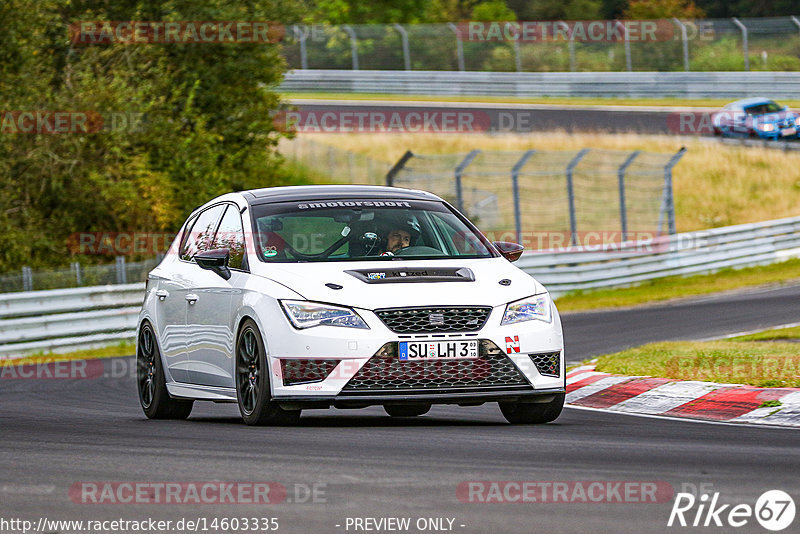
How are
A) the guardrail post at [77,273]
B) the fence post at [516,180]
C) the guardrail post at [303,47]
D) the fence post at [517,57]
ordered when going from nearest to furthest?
the guardrail post at [77,273]
the fence post at [516,180]
the fence post at [517,57]
the guardrail post at [303,47]

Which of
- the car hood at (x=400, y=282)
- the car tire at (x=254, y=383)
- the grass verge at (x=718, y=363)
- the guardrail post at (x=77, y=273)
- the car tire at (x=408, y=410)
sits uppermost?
the car hood at (x=400, y=282)

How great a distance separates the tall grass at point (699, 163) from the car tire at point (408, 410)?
2681cm

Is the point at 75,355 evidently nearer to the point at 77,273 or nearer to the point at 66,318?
the point at 66,318

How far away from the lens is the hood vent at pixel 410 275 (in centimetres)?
889

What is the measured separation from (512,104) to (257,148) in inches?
632

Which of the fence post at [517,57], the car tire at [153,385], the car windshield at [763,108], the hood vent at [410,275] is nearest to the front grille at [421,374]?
the hood vent at [410,275]

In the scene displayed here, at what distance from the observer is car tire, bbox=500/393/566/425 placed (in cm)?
927

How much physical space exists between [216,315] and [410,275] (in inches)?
61.3

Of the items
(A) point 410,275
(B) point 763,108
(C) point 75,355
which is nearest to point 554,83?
(B) point 763,108

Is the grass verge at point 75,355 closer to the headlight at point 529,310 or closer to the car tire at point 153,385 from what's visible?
the car tire at point 153,385

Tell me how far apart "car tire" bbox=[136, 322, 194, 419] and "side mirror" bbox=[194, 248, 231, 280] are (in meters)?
1.29

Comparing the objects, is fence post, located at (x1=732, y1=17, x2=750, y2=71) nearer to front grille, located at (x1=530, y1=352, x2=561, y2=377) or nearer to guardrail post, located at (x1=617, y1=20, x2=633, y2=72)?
guardrail post, located at (x1=617, y1=20, x2=633, y2=72)

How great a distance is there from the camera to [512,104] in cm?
4781

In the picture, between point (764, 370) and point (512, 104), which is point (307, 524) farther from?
point (512, 104)
